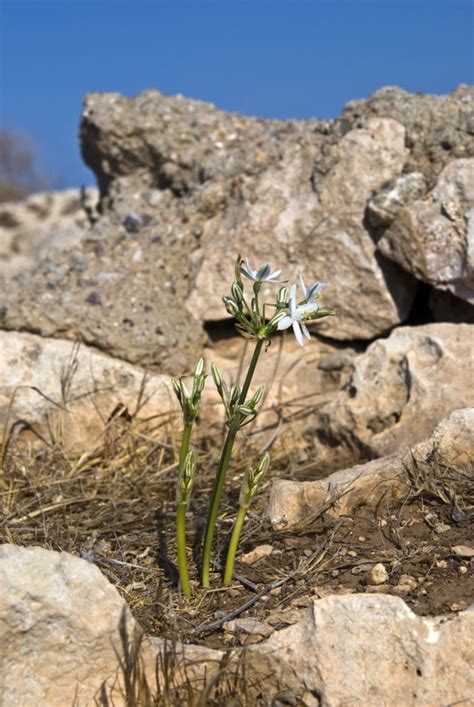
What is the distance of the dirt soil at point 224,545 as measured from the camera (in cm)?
251

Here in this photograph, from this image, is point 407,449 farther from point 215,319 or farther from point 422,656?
point 215,319

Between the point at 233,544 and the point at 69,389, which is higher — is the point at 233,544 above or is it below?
below

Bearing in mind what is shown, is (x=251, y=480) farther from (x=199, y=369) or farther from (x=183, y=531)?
(x=199, y=369)

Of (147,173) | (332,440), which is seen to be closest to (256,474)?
(332,440)

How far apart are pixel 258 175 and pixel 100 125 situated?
145cm

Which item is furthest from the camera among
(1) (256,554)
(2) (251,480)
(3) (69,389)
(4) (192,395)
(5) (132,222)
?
(5) (132,222)

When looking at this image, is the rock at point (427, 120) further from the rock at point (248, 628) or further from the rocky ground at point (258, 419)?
the rock at point (248, 628)

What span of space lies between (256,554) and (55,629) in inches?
35.5

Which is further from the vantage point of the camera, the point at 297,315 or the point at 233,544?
the point at 233,544

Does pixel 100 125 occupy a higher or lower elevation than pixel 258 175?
higher

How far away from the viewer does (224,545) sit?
117 inches

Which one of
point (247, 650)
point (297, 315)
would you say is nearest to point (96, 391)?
point (297, 315)

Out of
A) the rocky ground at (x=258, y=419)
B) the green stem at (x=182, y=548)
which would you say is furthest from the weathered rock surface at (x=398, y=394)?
the green stem at (x=182, y=548)

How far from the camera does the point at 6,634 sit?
7.06 feet
